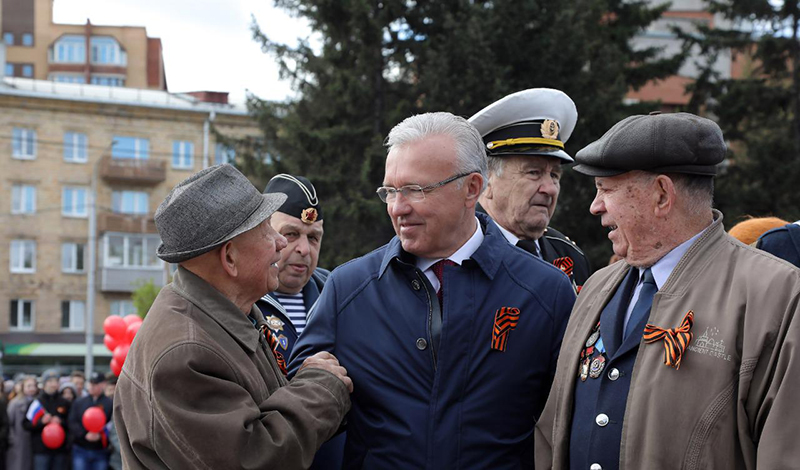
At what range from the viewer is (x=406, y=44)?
64.0 ft

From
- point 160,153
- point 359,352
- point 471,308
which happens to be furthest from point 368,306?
point 160,153

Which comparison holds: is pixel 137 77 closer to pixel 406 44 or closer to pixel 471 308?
pixel 406 44

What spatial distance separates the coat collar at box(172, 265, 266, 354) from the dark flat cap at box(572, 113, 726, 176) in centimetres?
148

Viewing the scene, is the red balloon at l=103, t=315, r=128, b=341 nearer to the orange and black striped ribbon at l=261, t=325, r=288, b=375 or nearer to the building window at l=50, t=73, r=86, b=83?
the orange and black striped ribbon at l=261, t=325, r=288, b=375

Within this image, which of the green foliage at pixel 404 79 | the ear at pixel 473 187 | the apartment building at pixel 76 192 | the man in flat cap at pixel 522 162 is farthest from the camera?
the apartment building at pixel 76 192

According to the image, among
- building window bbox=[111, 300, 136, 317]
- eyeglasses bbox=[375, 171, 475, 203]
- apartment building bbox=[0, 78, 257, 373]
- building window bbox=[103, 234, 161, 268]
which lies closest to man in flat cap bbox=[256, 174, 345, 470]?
eyeglasses bbox=[375, 171, 475, 203]

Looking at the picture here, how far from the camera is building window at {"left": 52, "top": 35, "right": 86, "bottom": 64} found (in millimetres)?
59037

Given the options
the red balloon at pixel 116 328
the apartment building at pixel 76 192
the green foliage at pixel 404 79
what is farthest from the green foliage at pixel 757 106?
the apartment building at pixel 76 192

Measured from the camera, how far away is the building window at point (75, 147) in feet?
139

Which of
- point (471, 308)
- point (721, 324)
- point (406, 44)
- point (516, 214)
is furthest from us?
point (406, 44)

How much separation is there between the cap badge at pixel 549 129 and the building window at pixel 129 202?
41882mm

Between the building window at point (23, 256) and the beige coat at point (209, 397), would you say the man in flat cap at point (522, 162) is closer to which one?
the beige coat at point (209, 397)

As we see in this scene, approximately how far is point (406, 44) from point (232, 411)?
56.2 ft

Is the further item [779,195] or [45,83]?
[45,83]
